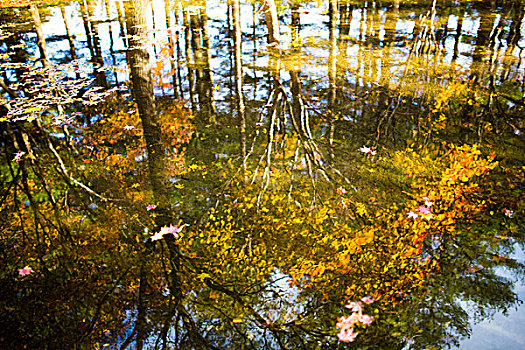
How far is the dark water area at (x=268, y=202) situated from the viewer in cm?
277

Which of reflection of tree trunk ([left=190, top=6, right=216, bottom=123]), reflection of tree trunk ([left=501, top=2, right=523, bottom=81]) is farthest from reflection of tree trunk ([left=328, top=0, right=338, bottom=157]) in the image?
reflection of tree trunk ([left=501, top=2, right=523, bottom=81])

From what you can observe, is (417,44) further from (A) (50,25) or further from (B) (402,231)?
(A) (50,25)

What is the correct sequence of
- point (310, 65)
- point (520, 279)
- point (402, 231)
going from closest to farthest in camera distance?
point (520, 279), point (402, 231), point (310, 65)

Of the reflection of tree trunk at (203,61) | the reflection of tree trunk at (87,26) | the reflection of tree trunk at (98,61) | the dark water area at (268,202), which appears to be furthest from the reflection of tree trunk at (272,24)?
the reflection of tree trunk at (87,26)

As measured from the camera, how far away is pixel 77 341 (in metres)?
2.73

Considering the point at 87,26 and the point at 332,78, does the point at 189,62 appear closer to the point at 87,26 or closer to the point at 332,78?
the point at 332,78

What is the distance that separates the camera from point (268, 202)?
3979mm

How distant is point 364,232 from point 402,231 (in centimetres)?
35

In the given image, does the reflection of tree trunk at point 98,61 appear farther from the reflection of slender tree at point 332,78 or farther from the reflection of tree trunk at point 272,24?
the reflection of slender tree at point 332,78

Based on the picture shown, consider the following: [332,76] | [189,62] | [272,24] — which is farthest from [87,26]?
[332,76]

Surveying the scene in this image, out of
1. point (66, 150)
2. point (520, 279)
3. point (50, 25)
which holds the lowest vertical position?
point (520, 279)

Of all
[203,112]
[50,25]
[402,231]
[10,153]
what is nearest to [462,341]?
[402,231]

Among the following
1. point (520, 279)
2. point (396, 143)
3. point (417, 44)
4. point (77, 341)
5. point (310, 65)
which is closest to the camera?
point (77, 341)

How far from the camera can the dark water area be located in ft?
9.09
